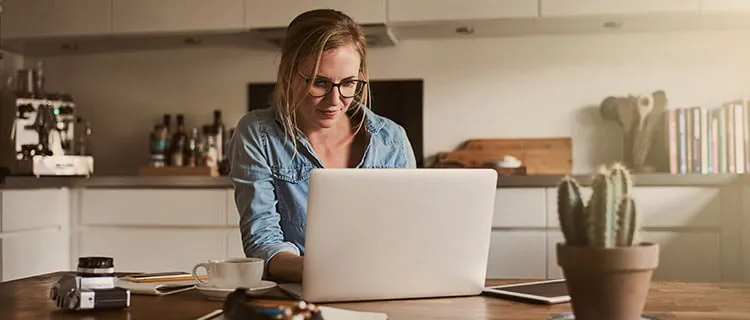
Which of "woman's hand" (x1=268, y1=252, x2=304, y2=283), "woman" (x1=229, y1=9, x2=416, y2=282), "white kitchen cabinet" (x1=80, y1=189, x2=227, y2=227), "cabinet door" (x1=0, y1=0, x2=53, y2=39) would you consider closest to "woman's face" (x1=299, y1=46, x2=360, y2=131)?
"woman" (x1=229, y1=9, x2=416, y2=282)

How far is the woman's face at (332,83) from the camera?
1.57 metres

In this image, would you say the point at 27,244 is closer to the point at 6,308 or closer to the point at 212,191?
the point at 212,191

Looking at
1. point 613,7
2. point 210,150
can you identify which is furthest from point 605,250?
point 210,150

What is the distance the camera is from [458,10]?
10.9 ft

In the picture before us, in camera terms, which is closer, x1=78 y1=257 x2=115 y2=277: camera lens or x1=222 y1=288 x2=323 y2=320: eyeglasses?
x1=222 y1=288 x2=323 y2=320: eyeglasses

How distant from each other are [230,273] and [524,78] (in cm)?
258

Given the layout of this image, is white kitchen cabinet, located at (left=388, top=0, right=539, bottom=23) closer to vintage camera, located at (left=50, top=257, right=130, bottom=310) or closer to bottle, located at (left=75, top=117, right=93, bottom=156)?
bottle, located at (left=75, top=117, right=93, bottom=156)

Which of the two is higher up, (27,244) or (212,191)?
(212,191)

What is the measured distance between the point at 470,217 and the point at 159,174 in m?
2.67

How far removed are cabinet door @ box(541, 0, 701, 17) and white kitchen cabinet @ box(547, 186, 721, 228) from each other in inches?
27.9

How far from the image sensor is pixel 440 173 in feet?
3.84

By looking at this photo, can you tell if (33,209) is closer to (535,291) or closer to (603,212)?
(535,291)

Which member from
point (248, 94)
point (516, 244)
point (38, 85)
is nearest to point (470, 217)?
point (516, 244)

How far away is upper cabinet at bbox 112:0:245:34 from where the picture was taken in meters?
3.50
